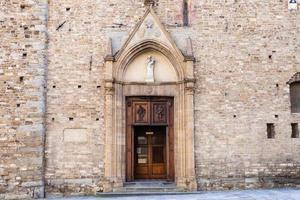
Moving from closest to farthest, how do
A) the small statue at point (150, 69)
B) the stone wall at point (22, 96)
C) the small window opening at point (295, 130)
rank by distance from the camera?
the stone wall at point (22, 96)
the small statue at point (150, 69)
the small window opening at point (295, 130)

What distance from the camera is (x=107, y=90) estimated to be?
11.3 meters

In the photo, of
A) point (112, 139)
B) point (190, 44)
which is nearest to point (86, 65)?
point (112, 139)

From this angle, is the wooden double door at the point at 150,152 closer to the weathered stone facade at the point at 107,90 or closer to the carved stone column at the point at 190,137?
the carved stone column at the point at 190,137

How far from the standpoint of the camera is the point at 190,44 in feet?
38.6

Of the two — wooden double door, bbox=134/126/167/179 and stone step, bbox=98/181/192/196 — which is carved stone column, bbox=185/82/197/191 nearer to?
stone step, bbox=98/181/192/196

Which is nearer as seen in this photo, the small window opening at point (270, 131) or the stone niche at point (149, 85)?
the stone niche at point (149, 85)

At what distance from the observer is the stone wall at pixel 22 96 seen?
416 inches

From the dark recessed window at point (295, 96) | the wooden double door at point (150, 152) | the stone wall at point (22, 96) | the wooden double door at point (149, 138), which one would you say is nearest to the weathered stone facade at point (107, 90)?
the stone wall at point (22, 96)

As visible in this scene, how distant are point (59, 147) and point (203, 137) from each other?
14.1ft

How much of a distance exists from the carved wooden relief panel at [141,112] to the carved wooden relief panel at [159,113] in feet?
0.61

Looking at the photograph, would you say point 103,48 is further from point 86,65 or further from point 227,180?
point 227,180

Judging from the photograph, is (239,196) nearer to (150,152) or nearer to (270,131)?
(270,131)

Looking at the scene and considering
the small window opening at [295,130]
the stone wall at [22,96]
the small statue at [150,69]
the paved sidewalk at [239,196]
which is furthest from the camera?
the small window opening at [295,130]

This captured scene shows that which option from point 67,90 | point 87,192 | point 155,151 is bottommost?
point 87,192
